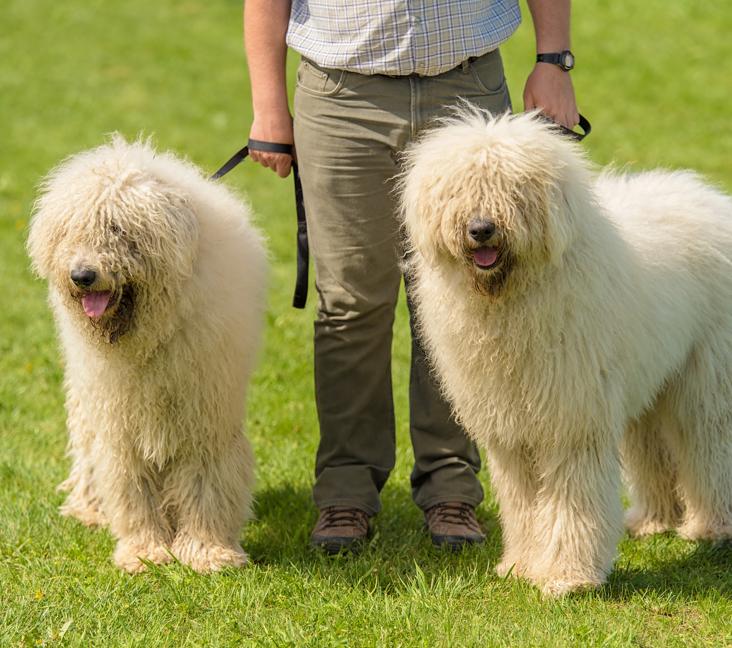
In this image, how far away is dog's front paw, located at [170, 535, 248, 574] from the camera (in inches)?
181

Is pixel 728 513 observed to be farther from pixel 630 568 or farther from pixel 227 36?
pixel 227 36

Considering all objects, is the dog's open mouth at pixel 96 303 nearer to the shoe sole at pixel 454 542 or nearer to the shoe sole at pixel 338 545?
the shoe sole at pixel 338 545

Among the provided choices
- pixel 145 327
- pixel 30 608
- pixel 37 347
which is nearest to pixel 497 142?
pixel 145 327

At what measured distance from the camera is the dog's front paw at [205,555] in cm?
459

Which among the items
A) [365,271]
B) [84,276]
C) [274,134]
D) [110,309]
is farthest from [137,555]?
[274,134]

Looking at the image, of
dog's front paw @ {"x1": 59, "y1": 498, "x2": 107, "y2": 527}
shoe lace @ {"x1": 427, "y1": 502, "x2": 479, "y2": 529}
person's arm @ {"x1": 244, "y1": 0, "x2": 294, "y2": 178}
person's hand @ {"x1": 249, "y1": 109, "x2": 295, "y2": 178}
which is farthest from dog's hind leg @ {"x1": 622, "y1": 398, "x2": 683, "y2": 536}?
dog's front paw @ {"x1": 59, "y1": 498, "x2": 107, "y2": 527}

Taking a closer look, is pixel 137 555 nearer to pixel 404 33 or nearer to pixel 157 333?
pixel 157 333

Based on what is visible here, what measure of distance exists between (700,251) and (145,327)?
2254 mm

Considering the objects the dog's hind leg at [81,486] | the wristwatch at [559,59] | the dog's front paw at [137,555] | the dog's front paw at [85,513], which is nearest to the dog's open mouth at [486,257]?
Answer: the wristwatch at [559,59]

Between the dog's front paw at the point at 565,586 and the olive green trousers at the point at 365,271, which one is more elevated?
the olive green trousers at the point at 365,271

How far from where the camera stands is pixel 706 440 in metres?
4.77

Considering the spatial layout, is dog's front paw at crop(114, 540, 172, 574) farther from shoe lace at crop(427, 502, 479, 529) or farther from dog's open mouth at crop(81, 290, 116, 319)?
shoe lace at crop(427, 502, 479, 529)

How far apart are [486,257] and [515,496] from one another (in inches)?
43.2

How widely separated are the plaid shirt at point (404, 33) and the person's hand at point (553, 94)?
0.22 meters
